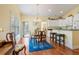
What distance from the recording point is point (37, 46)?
2.31 m

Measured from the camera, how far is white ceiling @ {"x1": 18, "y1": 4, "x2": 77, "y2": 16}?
7.06 feet

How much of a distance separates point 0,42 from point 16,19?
55cm

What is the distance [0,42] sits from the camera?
212 centimetres

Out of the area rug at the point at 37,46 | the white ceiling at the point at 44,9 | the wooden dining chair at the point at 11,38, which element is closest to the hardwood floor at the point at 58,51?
the area rug at the point at 37,46

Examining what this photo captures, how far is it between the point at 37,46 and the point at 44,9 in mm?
769

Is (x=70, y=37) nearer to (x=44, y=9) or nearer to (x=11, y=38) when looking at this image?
(x=44, y=9)

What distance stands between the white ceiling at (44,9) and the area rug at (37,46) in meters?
0.57

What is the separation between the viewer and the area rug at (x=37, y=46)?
7.43 ft

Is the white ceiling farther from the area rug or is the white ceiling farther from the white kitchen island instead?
the area rug

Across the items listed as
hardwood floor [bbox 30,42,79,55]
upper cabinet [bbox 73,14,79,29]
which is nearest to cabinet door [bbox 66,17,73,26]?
upper cabinet [bbox 73,14,79,29]

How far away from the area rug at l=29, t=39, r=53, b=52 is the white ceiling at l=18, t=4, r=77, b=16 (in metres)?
0.57

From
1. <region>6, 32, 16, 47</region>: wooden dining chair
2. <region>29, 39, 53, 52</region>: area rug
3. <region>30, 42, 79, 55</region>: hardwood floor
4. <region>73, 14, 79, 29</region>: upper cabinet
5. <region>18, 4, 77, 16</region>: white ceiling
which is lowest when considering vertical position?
<region>30, 42, 79, 55</region>: hardwood floor

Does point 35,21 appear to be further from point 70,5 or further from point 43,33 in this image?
point 70,5
